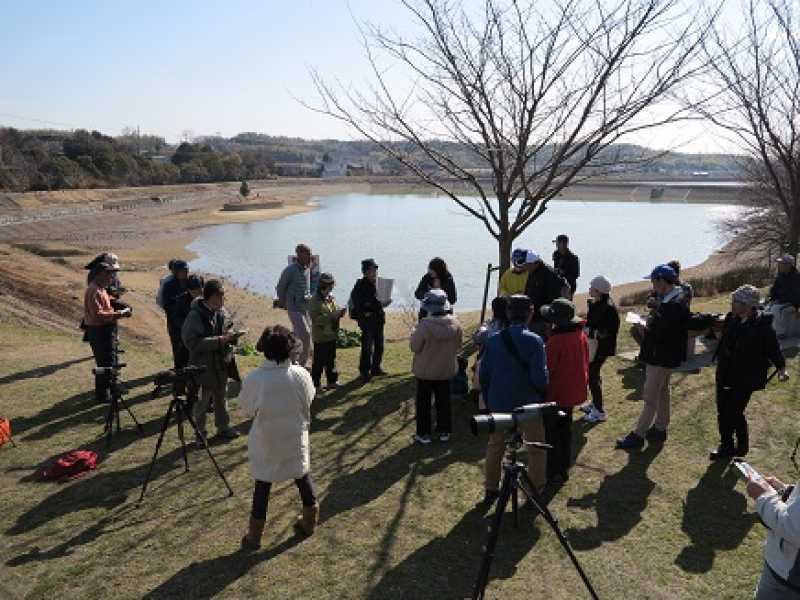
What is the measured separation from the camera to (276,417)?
4.36 metres

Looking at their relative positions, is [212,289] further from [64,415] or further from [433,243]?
[433,243]

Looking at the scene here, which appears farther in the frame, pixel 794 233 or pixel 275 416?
pixel 794 233

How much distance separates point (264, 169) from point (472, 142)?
118 meters

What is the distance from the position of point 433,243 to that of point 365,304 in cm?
3313

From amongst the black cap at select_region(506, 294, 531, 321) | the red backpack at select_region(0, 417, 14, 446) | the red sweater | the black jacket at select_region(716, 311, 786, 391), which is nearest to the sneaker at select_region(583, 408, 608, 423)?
the black jacket at select_region(716, 311, 786, 391)

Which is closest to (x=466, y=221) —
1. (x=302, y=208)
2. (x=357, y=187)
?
(x=302, y=208)

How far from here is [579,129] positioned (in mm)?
8578

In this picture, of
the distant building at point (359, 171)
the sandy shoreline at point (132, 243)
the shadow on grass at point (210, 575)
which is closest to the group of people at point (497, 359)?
the shadow on grass at point (210, 575)

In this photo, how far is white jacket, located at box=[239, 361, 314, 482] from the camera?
4324 mm

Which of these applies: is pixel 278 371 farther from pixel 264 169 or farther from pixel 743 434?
pixel 264 169

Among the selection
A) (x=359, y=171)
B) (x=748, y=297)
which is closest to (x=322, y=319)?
(x=748, y=297)

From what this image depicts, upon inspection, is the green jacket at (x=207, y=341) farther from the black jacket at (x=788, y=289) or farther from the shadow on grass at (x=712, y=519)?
the black jacket at (x=788, y=289)

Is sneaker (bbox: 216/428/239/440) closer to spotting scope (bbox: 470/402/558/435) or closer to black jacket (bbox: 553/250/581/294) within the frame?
spotting scope (bbox: 470/402/558/435)

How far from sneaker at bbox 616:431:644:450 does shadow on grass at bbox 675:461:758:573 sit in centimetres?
65
